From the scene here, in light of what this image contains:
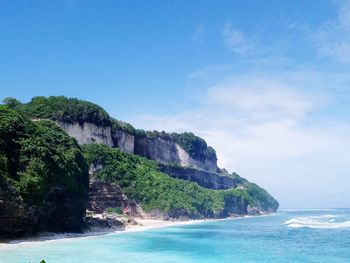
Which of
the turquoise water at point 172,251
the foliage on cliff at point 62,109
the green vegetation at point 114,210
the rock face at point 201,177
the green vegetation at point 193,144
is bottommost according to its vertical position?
the turquoise water at point 172,251

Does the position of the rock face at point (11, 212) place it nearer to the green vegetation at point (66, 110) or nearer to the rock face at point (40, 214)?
the rock face at point (40, 214)

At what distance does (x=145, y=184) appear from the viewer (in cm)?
7031

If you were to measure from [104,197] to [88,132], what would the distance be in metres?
14.5

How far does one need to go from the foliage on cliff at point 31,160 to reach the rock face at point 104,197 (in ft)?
65.0

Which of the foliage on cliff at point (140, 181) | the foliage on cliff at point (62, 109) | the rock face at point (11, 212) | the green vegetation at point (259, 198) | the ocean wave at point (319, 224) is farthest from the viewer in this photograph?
the green vegetation at point (259, 198)

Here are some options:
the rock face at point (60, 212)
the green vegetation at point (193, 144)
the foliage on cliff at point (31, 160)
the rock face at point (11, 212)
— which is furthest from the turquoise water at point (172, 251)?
the green vegetation at point (193, 144)

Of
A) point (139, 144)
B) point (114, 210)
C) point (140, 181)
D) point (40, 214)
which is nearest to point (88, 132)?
point (140, 181)

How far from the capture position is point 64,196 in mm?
39250

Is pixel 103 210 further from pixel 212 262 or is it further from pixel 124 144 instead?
pixel 212 262

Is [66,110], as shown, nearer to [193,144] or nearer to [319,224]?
[319,224]

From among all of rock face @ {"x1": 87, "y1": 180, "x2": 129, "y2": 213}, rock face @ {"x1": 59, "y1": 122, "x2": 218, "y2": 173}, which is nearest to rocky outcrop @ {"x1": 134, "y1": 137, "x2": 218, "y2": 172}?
rock face @ {"x1": 59, "y1": 122, "x2": 218, "y2": 173}

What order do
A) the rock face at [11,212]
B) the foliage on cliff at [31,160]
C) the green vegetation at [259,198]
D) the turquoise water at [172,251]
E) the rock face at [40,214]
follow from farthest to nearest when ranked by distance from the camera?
the green vegetation at [259,198]
the foliage on cliff at [31,160]
the rock face at [40,214]
the rock face at [11,212]
the turquoise water at [172,251]

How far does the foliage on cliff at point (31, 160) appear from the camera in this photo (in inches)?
1283

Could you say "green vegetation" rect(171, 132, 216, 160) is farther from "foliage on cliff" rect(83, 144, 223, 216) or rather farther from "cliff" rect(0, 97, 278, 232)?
"foliage on cliff" rect(83, 144, 223, 216)
